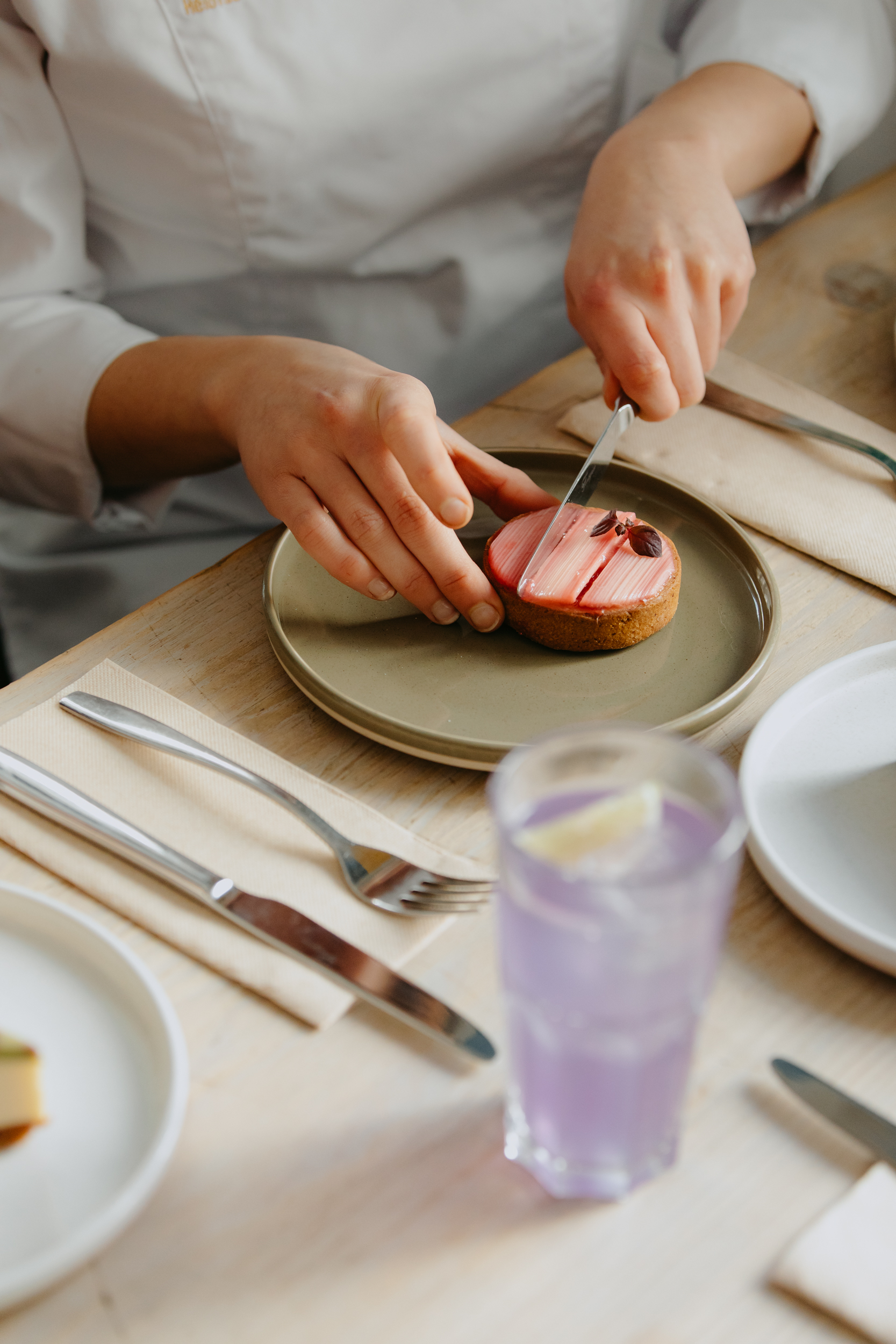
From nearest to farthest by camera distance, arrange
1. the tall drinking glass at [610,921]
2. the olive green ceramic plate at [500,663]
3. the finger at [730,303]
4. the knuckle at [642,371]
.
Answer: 1. the tall drinking glass at [610,921]
2. the olive green ceramic plate at [500,663]
3. the knuckle at [642,371]
4. the finger at [730,303]

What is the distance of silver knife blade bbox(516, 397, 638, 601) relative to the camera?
0.89 meters

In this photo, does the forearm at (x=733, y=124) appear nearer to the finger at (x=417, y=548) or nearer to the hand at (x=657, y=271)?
the hand at (x=657, y=271)

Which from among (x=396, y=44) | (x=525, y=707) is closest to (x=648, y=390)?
(x=525, y=707)

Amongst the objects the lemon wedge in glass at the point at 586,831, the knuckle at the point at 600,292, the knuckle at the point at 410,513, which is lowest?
the knuckle at the point at 410,513

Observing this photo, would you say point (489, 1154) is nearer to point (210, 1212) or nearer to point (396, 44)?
point (210, 1212)

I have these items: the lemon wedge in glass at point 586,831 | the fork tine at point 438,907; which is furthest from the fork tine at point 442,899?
the lemon wedge in glass at point 586,831

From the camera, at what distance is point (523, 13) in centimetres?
124

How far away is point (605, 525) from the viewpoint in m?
0.91

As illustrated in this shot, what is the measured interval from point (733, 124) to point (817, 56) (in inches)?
7.7

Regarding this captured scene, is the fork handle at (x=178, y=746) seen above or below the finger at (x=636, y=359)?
below

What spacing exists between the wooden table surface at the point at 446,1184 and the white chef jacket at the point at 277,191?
29.5 inches

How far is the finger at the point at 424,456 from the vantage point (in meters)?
0.82

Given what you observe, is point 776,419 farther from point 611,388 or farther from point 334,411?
point 334,411

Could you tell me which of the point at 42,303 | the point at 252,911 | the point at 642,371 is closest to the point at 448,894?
the point at 252,911
